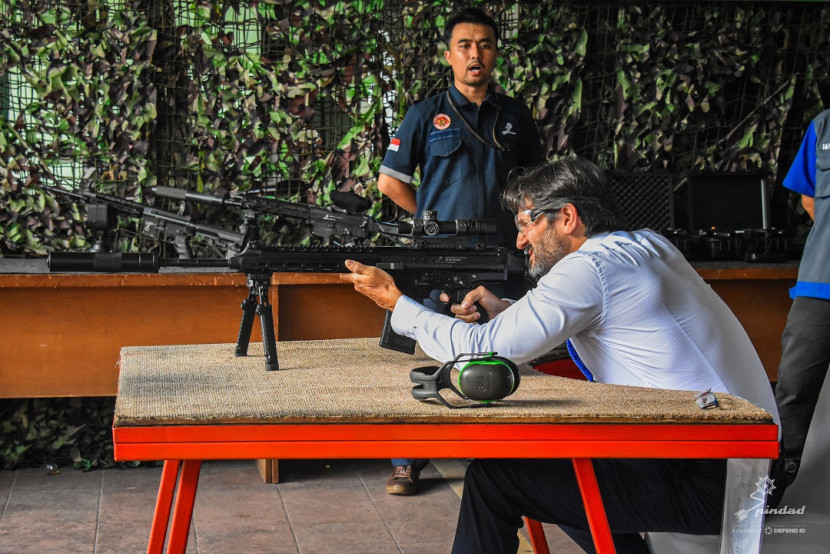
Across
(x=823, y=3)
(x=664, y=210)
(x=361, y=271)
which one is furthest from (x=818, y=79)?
(x=361, y=271)

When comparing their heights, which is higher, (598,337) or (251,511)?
(598,337)

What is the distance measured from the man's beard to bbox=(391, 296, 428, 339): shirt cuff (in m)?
0.35

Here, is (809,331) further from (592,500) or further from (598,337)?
(592,500)

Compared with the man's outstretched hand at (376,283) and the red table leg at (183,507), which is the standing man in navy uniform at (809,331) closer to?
the man's outstretched hand at (376,283)

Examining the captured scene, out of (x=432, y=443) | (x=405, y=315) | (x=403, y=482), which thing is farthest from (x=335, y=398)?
(x=403, y=482)

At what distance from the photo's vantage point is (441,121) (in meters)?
4.08

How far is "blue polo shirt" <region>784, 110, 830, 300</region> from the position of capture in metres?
3.84

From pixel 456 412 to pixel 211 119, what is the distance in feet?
10.2

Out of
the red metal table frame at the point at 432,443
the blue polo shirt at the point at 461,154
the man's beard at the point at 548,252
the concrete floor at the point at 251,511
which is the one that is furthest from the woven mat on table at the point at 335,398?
the blue polo shirt at the point at 461,154

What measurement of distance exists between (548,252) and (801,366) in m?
1.91

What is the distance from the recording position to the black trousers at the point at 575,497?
2018 mm

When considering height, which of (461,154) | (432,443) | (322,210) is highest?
(461,154)

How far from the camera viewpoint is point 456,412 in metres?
1.79

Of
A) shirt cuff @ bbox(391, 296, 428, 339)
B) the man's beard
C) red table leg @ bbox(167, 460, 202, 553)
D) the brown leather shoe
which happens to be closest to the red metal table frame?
red table leg @ bbox(167, 460, 202, 553)
